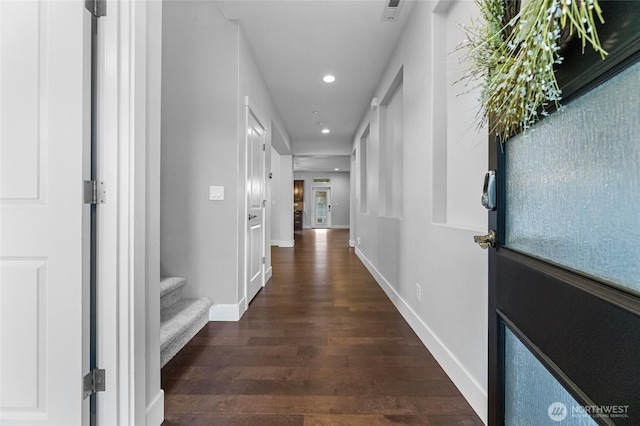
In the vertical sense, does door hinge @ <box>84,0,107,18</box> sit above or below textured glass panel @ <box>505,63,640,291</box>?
above

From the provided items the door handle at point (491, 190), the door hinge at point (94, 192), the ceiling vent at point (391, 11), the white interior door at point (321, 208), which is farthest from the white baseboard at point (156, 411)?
the white interior door at point (321, 208)

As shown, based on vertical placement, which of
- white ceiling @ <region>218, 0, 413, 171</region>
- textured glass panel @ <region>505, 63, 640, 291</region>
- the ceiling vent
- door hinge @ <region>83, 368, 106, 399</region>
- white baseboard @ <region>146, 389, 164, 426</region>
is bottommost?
white baseboard @ <region>146, 389, 164, 426</region>

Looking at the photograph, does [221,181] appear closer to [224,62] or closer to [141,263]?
[224,62]

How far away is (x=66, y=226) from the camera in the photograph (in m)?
1.14

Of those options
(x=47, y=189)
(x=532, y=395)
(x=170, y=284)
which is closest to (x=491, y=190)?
(x=532, y=395)

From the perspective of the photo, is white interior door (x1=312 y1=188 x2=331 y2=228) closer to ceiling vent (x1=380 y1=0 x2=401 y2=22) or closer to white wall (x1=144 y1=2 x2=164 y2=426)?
ceiling vent (x1=380 y1=0 x2=401 y2=22)

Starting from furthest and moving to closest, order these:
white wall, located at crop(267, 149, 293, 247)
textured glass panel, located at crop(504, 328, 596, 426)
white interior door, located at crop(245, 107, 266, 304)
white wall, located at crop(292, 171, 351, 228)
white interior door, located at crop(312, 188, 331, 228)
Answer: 1. white interior door, located at crop(312, 188, 331, 228)
2. white wall, located at crop(292, 171, 351, 228)
3. white wall, located at crop(267, 149, 293, 247)
4. white interior door, located at crop(245, 107, 266, 304)
5. textured glass panel, located at crop(504, 328, 596, 426)

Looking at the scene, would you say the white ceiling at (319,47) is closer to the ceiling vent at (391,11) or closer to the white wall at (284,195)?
the ceiling vent at (391,11)

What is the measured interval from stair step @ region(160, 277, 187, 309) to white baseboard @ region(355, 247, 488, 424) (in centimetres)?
199

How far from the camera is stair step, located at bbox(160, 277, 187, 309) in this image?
231cm

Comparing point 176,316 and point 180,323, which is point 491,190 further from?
point 176,316

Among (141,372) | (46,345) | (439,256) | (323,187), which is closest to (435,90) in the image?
(439,256)

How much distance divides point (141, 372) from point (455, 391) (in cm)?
158

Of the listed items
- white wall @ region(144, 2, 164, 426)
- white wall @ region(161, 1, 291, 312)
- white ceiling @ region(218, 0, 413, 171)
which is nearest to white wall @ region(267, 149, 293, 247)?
white ceiling @ region(218, 0, 413, 171)
